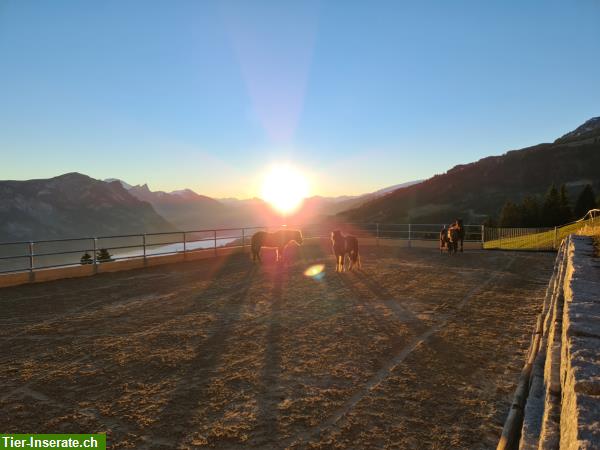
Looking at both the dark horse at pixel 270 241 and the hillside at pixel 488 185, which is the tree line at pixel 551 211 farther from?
the dark horse at pixel 270 241

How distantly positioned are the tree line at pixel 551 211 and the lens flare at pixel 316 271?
5221 centimetres

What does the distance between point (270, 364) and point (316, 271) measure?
9007 millimetres

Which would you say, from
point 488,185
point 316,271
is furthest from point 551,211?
point 488,185

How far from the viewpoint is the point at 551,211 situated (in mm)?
56531

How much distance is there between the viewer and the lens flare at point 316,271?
12.9 m

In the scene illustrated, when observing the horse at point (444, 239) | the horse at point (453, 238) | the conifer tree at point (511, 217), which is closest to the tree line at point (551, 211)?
the conifer tree at point (511, 217)

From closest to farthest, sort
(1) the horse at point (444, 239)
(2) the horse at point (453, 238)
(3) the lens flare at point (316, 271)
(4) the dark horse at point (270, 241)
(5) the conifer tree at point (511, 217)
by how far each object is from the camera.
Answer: (3) the lens flare at point (316, 271), (4) the dark horse at point (270, 241), (2) the horse at point (453, 238), (1) the horse at point (444, 239), (5) the conifer tree at point (511, 217)

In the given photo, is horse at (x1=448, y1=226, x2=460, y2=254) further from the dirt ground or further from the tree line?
the tree line

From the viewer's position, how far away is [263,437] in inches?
135

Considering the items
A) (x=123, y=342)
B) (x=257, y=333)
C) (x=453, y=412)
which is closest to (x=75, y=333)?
(x=123, y=342)

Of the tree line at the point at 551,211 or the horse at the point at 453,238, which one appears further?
the tree line at the point at 551,211

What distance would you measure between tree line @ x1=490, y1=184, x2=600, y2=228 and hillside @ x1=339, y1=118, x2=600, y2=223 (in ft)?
126

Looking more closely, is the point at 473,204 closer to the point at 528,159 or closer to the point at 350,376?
the point at 528,159

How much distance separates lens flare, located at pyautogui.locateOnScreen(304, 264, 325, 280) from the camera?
12.9 meters
